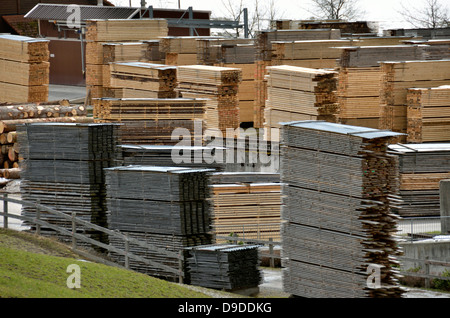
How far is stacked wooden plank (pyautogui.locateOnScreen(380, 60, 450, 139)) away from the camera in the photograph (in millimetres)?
26359

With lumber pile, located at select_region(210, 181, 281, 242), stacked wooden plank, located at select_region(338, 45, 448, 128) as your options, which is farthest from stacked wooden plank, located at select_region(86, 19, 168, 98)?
lumber pile, located at select_region(210, 181, 281, 242)

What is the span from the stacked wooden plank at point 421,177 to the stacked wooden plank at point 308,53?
7077 millimetres

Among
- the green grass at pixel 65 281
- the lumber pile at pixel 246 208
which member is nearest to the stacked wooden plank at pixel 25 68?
the lumber pile at pixel 246 208

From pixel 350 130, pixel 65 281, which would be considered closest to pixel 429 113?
pixel 350 130

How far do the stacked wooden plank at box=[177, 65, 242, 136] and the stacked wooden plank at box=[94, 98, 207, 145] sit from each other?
3366mm

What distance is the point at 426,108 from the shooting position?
84.1 ft

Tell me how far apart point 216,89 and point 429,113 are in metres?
6.42

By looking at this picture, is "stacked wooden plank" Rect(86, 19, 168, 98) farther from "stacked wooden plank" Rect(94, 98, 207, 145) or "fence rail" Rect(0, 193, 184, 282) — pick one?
"fence rail" Rect(0, 193, 184, 282)

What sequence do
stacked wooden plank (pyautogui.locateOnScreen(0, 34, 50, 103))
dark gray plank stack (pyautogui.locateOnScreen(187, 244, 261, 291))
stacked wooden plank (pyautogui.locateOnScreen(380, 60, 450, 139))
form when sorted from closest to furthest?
dark gray plank stack (pyautogui.locateOnScreen(187, 244, 261, 291)) < stacked wooden plank (pyautogui.locateOnScreen(380, 60, 450, 139)) < stacked wooden plank (pyautogui.locateOnScreen(0, 34, 50, 103))

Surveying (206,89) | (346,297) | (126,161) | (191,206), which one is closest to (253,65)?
(206,89)

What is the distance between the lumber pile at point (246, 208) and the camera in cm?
2219

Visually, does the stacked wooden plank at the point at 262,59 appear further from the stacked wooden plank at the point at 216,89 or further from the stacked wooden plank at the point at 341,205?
the stacked wooden plank at the point at 341,205

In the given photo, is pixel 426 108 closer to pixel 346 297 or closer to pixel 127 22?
pixel 346 297
